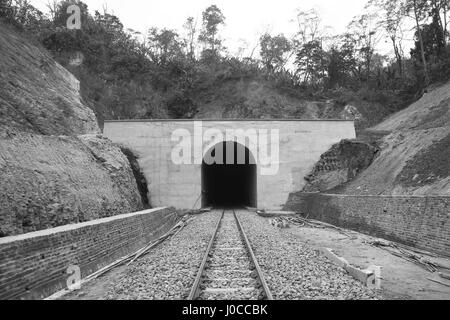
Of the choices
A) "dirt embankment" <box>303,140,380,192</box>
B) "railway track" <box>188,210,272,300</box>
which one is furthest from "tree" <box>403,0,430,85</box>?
"railway track" <box>188,210,272,300</box>

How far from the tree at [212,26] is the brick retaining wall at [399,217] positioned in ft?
124

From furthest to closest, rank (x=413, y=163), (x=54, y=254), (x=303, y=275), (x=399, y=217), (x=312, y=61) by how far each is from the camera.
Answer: (x=312, y=61) < (x=413, y=163) < (x=399, y=217) < (x=303, y=275) < (x=54, y=254)

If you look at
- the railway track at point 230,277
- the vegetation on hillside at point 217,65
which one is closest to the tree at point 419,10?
the vegetation on hillside at point 217,65

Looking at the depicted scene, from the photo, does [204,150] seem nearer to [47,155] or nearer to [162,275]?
[47,155]

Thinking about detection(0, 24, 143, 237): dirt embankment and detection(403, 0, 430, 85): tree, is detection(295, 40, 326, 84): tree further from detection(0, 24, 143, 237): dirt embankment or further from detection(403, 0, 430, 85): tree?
detection(0, 24, 143, 237): dirt embankment

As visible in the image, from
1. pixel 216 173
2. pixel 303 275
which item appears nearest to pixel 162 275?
pixel 303 275

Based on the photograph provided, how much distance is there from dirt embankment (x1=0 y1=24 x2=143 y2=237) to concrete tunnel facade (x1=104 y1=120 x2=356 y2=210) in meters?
3.12

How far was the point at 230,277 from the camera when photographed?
6.53 m

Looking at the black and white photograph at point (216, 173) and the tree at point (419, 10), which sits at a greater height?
the tree at point (419, 10)

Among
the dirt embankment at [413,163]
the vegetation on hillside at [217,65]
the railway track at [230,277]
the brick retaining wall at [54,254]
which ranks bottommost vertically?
the railway track at [230,277]

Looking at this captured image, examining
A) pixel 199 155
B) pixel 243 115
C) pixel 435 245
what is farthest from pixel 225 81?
pixel 435 245

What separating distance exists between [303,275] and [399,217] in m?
4.74

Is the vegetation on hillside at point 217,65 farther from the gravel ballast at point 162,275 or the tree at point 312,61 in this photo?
the gravel ballast at point 162,275

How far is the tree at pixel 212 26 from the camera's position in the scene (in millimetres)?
48719
